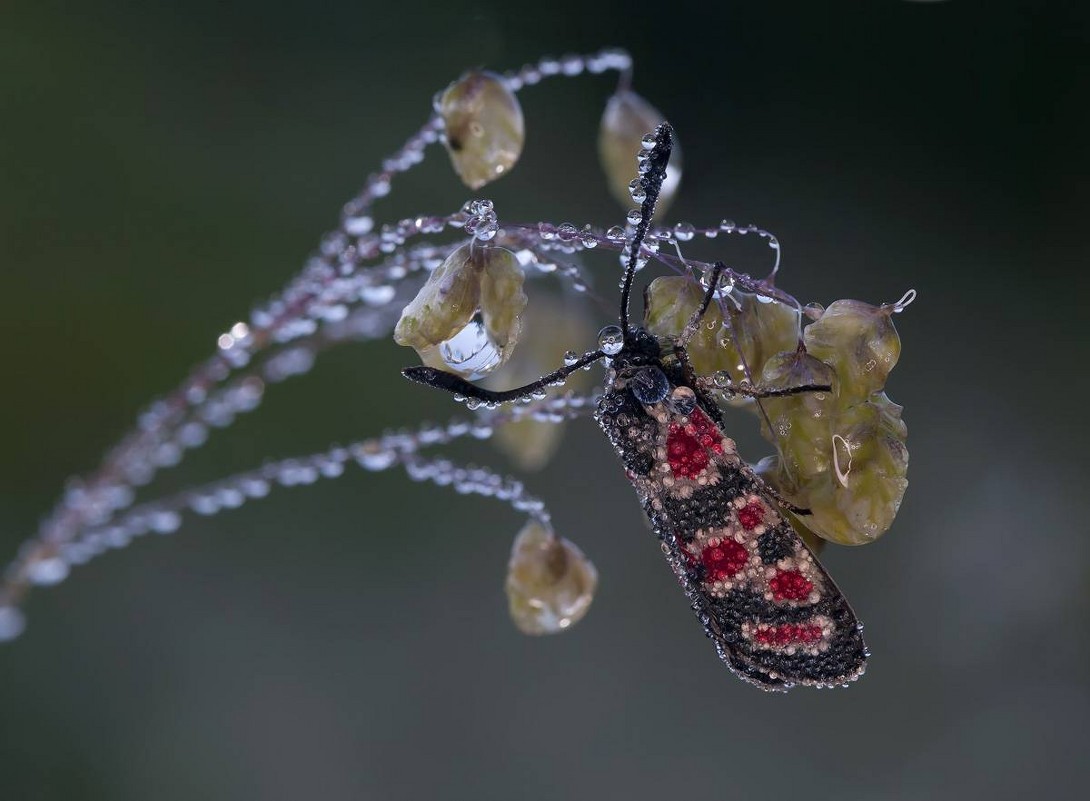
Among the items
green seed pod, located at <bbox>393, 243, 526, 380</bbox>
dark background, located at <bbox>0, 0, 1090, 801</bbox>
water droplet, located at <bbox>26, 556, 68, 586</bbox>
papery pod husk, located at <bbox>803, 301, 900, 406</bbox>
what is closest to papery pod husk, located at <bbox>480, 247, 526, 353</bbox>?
green seed pod, located at <bbox>393, 243, 526, 380</bbox>

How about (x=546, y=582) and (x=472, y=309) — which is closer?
(x=472, y=309)

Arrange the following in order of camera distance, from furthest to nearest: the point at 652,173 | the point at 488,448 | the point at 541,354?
the point at 488,448 → the point at 541,354 → the point at 652,173

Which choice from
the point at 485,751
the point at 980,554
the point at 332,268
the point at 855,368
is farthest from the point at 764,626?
the point at 980,554

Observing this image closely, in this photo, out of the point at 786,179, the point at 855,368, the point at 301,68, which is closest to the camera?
the point at 855,368

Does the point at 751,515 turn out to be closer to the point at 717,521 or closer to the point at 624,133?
the point at 717,521

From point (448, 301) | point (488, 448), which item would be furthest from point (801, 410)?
point (488, 448)

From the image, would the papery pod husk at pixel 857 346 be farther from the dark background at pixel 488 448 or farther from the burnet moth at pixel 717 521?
the dark background at pixel 488 448

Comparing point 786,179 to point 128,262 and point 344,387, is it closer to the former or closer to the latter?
point 344,387
